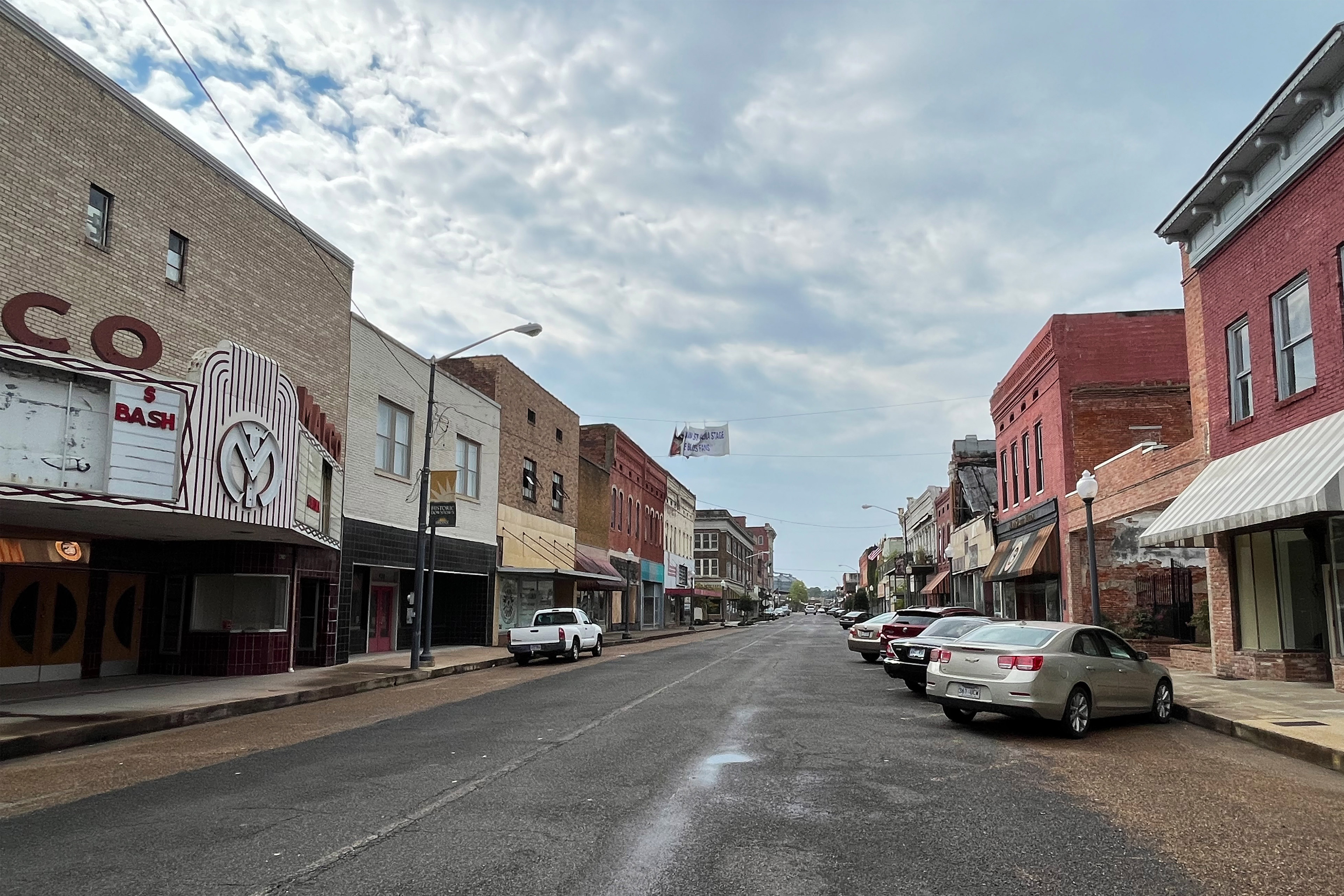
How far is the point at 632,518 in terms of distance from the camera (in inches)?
2234

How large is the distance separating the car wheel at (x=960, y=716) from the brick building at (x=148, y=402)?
11.6m

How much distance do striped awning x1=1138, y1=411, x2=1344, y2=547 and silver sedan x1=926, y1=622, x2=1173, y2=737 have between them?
10.2 feet

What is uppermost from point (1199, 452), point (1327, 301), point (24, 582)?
point (1327, 301)

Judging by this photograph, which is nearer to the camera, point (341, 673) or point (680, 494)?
point (341, 673)

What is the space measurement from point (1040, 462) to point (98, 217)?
2692 cm

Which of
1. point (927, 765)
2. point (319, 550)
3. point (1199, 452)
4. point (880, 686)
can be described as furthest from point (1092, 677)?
point (319, 550)

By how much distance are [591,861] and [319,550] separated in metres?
18.6

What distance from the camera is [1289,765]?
394 inches

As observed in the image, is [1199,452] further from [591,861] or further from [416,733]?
[591,861]

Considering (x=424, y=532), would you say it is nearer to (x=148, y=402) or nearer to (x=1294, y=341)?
(x=148, y=402)

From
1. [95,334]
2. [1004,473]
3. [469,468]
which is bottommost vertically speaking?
[469,468]

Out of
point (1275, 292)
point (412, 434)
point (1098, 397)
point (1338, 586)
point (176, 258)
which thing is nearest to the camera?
point (1338, 586)

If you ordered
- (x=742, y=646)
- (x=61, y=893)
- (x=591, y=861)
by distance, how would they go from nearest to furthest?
(x=61, y=893), (x=591, y=861), (x=742, y=646)

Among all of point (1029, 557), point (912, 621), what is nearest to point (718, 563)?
point (1029, 557)
